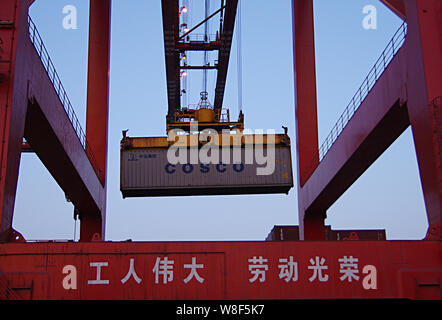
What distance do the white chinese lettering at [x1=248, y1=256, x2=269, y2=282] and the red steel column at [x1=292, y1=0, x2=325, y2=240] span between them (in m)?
13.3

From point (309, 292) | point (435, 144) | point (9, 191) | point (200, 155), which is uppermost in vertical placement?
point (200, 155)

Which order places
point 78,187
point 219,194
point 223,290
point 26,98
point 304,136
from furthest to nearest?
point 219,194 → point 304,136 → point 78,187 → point 26,98 → point 223,290

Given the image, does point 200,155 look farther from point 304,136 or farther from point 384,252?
point 384,252

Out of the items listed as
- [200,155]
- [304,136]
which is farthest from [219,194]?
[304,136]

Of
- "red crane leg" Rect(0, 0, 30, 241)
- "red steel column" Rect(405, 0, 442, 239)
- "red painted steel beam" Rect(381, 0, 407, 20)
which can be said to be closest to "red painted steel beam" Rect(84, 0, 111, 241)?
"red crane leg" Rect(0, 0, 30, 241)

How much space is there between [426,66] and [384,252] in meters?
4.31

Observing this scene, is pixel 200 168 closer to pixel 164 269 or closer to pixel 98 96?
pixel 98 96

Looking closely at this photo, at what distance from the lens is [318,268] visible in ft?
41.6

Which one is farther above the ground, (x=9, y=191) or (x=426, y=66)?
(x=426, y=66)

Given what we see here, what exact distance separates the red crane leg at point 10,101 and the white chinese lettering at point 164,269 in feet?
11.5

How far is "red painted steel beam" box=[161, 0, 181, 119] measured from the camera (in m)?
27.1

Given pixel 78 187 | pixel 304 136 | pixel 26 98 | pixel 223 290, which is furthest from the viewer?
pixel 304 136

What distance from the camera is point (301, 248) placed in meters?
12.8

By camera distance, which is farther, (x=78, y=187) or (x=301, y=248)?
(x=78, y=187)
